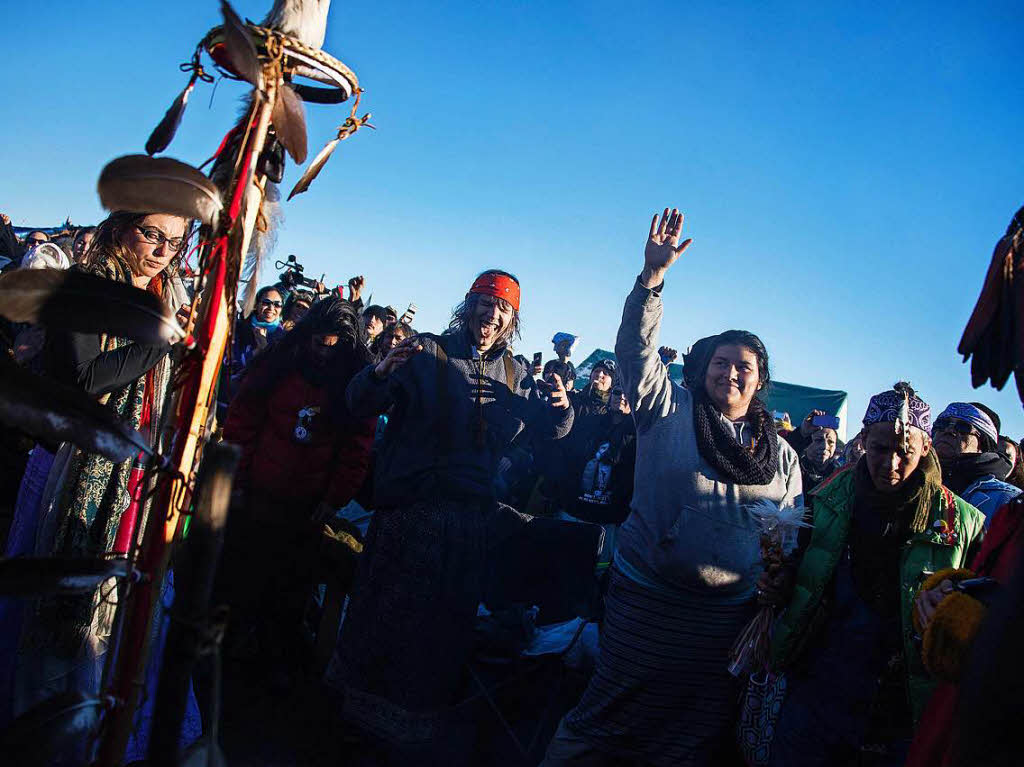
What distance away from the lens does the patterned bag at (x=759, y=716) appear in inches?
115

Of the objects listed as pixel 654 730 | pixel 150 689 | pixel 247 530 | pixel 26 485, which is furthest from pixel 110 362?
pixel 654 730

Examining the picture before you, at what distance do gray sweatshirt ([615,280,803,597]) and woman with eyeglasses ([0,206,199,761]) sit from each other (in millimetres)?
1911

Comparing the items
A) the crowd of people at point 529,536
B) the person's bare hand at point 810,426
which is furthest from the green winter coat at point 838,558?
the person's bare hand at point 810,426

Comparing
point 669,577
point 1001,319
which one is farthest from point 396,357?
point 1001,319

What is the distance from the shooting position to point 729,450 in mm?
3031

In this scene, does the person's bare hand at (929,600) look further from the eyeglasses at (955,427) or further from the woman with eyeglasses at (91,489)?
the eyeglasses at (955,427)

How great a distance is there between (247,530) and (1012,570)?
3911mm

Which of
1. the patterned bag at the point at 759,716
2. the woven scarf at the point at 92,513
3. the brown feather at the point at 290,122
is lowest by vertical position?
the patterned bag at the point at 759,716

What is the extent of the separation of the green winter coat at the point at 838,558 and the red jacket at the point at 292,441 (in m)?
2.63

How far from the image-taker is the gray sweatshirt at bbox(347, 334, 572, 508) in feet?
11.0

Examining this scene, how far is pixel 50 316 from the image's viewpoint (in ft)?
3.08

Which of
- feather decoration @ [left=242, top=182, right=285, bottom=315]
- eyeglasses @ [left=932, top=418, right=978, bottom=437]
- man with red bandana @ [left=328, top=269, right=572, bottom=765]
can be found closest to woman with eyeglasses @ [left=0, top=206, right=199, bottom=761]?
feather decoration @ [left=242, top=182, right=285, bottom=315]

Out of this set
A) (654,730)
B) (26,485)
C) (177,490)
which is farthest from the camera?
(654,730)

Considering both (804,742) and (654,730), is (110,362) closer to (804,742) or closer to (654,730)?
(654,730)
